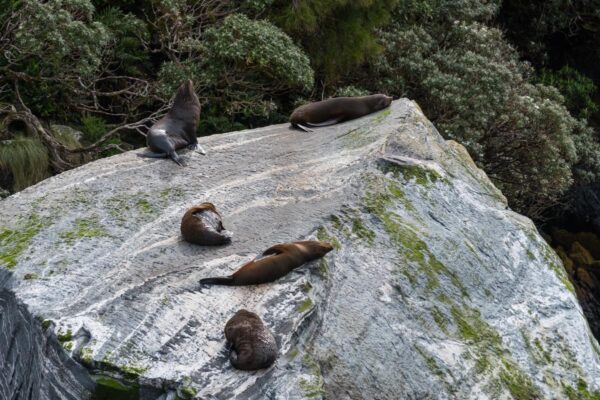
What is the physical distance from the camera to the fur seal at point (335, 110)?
8.96 m

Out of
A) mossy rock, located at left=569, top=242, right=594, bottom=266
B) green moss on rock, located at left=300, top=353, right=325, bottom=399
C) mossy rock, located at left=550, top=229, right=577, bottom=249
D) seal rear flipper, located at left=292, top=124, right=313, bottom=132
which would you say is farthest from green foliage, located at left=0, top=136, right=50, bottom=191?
mossy rock, located at left=550, top=229, right=577, bottom=249

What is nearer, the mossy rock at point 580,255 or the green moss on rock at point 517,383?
the green moss on rock at point 517,383

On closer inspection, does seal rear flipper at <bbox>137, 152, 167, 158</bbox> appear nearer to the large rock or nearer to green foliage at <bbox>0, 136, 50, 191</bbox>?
the large rock

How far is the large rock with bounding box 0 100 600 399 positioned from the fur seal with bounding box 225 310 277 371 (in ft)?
0.22

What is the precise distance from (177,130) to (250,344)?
11.4 feet

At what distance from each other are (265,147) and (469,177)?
1714mm

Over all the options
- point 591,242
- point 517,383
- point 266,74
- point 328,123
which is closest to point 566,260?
point 591,242

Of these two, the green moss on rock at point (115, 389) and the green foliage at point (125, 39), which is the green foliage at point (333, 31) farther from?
the green moss on rock at point (115, 389)

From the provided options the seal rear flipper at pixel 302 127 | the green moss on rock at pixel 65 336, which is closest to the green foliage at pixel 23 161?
the seal rear flipper at pixel 302 127

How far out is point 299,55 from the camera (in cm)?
1212

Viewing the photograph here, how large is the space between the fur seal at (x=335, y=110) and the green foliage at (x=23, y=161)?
307 cm

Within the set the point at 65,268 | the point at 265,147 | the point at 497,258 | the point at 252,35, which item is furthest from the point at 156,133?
the point at 252,35

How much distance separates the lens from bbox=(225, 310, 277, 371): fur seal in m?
4.93

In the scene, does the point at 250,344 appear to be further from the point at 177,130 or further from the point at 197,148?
the point at 177,130
